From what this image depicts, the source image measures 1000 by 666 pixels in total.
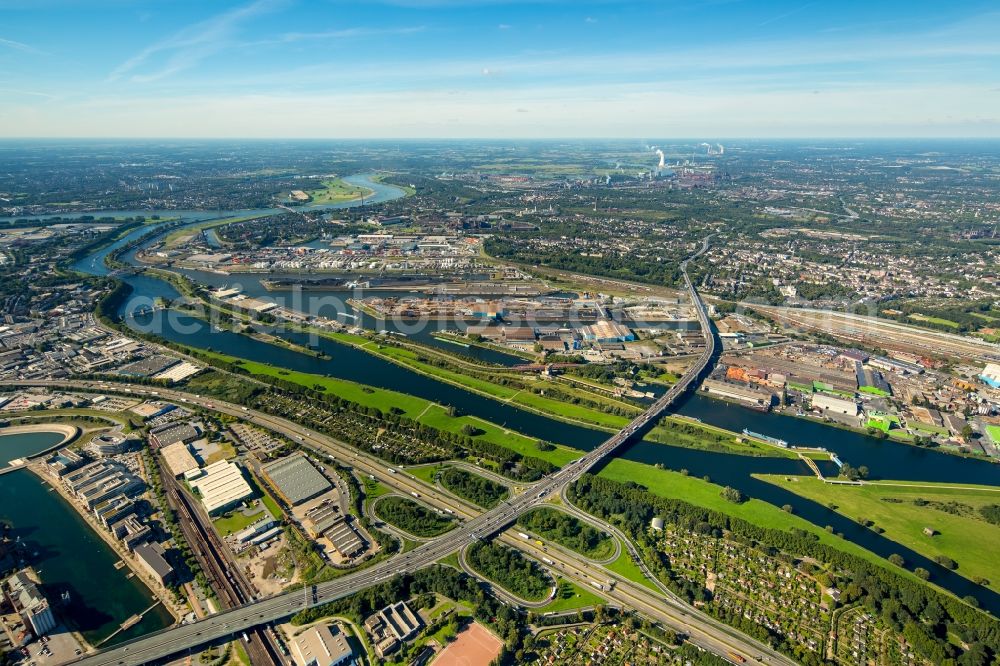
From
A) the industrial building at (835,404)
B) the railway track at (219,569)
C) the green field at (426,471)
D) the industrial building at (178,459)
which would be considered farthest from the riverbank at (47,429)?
the industrial building at (835,404)

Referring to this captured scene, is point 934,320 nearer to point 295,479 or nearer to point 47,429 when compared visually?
point 295,479

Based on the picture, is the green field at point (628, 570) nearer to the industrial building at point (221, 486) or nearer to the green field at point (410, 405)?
the green field at point (410, 405)

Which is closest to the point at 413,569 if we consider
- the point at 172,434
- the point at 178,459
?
the point at 178,459

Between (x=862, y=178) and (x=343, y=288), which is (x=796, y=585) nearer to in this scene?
(x=343, y=288)

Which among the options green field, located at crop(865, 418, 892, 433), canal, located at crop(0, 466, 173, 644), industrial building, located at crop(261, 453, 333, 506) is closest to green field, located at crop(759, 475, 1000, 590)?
green field, located at crop(865, 418, 892, 433)

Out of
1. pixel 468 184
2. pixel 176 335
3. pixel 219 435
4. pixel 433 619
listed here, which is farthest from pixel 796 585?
pixel 468 184

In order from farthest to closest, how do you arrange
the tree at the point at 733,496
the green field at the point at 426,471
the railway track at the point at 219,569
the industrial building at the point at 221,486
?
the green field at the point at 426,471 → the tree at the point at 733,496 → the industrial building at the point at 221,486 → the railway track at the point at 219,569
